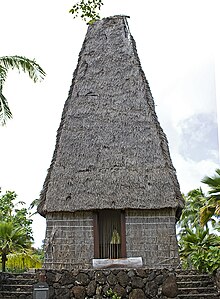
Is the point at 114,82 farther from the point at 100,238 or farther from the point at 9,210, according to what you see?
the point at 9,210

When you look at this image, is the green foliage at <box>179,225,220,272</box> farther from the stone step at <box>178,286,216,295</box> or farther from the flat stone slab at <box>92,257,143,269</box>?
the flat stone slab at <box>92,257,143,269</box>

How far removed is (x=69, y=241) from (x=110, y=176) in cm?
204

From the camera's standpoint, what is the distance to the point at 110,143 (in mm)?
14398

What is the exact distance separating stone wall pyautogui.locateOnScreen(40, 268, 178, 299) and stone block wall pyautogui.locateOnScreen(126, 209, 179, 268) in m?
3.38

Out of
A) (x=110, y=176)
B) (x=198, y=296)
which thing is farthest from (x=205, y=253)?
(x=110, y=176)

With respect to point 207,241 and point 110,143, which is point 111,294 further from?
point 110,143

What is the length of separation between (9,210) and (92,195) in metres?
10.4

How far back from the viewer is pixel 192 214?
2902cm

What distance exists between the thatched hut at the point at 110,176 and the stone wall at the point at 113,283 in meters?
3.32

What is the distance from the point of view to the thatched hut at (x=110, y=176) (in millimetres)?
13438

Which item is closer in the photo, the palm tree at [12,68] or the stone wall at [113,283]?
the stone wall at [113,283]

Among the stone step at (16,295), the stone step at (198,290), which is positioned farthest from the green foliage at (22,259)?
the stone step at (198,290)

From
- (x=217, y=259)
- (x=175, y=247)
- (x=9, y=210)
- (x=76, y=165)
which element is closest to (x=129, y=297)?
(x=217, y=259)

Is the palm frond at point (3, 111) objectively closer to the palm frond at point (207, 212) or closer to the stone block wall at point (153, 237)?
the stone block wall at point (153, 237)
